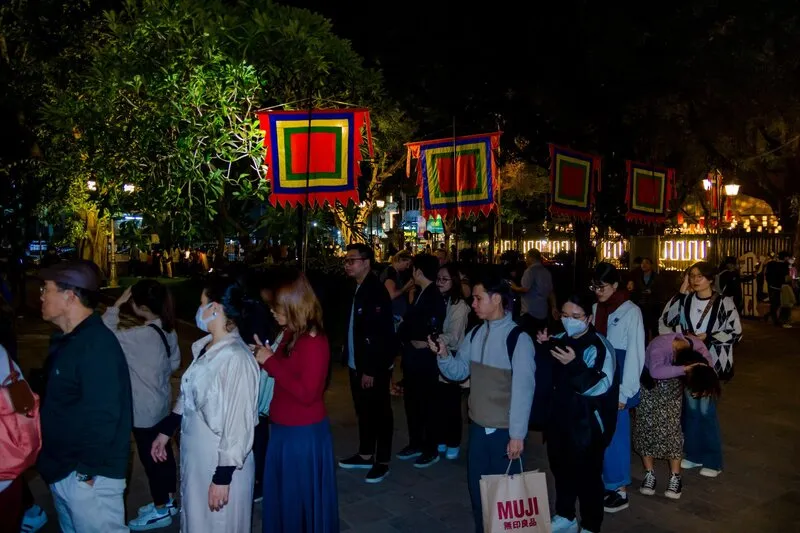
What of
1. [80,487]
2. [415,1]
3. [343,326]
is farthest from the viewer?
[415,1]

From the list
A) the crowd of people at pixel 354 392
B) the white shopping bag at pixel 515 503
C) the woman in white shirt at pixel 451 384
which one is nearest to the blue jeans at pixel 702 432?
the crowd of people at pixel 354 392

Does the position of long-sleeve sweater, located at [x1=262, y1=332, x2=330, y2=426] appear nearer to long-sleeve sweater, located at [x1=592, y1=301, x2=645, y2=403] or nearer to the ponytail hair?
the ponytail hair

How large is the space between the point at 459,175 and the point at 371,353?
5.79 m

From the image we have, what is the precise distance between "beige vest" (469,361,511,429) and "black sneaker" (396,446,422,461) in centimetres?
237

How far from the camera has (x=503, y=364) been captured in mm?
4102

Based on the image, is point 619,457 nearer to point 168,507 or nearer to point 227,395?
point 227,395

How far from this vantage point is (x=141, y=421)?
4711mm

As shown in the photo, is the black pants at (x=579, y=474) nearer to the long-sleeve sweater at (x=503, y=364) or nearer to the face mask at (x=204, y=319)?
the long-sleeve sweater at (x=503, y=364)

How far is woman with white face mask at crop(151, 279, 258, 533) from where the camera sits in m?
3.16

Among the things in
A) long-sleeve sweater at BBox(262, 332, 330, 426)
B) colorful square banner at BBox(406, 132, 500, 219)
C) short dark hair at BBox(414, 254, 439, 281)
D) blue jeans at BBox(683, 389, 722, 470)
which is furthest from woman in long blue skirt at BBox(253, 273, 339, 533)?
colorful square banner at BBox(406, 132, 500, 219)

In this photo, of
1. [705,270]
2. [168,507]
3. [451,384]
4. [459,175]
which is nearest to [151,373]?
[168,507]

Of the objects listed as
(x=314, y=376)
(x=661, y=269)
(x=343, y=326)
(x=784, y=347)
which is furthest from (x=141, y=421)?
(x=661, y=269)

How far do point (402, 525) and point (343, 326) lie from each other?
31.2 feet

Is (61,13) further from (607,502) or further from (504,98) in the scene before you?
(607,502)
